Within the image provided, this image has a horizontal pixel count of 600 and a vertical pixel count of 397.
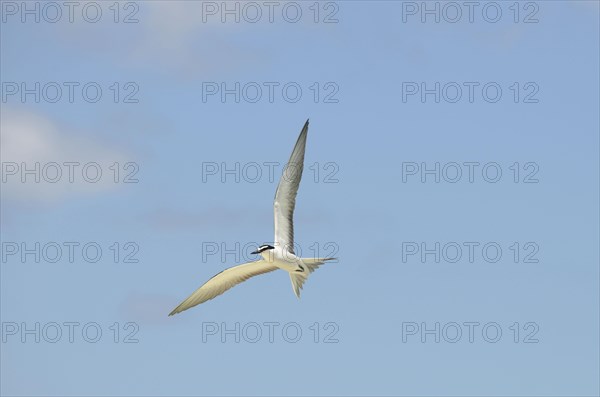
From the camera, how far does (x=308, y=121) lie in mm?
32625

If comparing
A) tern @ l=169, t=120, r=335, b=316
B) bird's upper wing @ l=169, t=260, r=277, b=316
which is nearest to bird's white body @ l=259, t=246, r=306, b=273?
tern @ l=169, t=120, r=335, b=316

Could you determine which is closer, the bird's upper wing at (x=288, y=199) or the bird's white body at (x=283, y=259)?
the bird's white body at (x=283, y=259)

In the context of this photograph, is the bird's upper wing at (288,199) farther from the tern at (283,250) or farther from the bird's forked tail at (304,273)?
the bird's forked tail at (304,273)

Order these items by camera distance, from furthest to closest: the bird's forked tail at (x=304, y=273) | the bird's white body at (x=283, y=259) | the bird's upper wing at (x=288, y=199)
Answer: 1. the bird's upper wing at (x=288, y=199)
2. the bird's white body at (x=283, y=259)
3. the bird's forked tail at (x=304, y=273)

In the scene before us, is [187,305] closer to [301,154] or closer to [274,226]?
[274,226]

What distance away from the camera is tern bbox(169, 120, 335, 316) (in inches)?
1217

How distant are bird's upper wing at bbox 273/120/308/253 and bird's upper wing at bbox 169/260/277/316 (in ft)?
3.73

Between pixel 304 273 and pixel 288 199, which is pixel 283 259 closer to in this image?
pixel 304 273

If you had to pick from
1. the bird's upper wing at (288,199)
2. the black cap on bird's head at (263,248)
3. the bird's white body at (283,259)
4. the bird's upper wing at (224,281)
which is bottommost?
the bird's upper wing at (224,281)

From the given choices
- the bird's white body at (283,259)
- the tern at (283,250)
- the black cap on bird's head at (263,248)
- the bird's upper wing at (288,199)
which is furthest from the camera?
the bird's upper wing at (288,199)

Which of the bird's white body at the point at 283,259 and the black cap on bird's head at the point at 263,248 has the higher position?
the black cap on bird's head at the point at 263,248

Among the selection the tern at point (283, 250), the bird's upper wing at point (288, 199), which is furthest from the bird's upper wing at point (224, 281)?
the bird's upper wing at point (288, 199)

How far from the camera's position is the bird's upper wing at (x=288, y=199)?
31781 millimetres

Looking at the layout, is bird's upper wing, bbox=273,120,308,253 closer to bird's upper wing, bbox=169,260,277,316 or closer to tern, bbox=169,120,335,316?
tern, bbox=169,120,335,316
